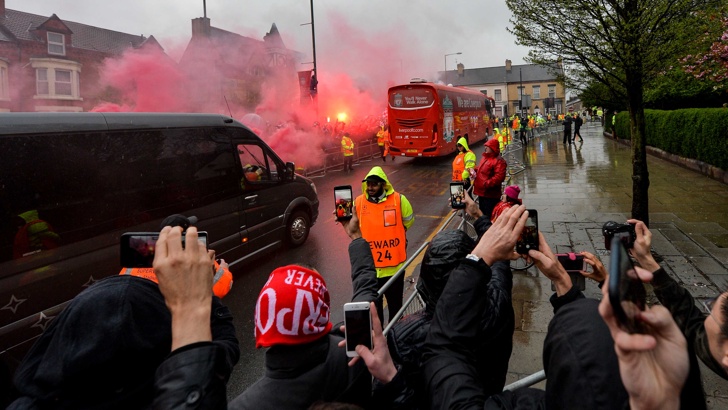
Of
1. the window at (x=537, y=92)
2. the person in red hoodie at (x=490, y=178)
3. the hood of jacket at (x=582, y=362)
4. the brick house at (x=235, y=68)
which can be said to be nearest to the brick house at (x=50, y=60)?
the brick house at (x=235, y=68)

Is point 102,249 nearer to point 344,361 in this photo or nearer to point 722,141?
point 344,361

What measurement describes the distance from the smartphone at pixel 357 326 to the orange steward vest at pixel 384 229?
244 cm

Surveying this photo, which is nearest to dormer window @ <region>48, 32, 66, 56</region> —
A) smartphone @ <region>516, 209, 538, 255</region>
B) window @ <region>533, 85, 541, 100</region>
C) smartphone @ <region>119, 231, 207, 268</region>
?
smartphone @ <region>119, 231, 207, 268</region>

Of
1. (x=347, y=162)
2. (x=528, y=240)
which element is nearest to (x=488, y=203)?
(x=528, y=240)

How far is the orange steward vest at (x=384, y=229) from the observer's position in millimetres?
3988

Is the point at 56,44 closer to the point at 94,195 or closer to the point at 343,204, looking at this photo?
the point at 94,195

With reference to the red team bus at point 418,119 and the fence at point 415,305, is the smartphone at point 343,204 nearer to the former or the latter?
the fence at point 415,305

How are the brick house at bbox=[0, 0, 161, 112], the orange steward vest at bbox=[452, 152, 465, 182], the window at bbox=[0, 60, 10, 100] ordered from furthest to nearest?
the brick house at bbox=[0, 0, 161, 112]
the window at bbox=[0, 60, 10, 100]
the orange steward vest at bbox=[452, 152, 465, 182]

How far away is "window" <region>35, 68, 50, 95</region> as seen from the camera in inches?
825

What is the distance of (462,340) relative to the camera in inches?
58.7

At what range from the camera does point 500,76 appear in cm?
7650

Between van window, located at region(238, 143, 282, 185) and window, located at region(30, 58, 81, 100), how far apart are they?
1956cm

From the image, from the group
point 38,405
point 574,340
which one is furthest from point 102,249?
point 574,340

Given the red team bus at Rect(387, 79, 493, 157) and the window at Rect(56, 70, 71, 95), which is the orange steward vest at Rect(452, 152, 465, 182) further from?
the window at Rect(56, 70, 71, 95)
